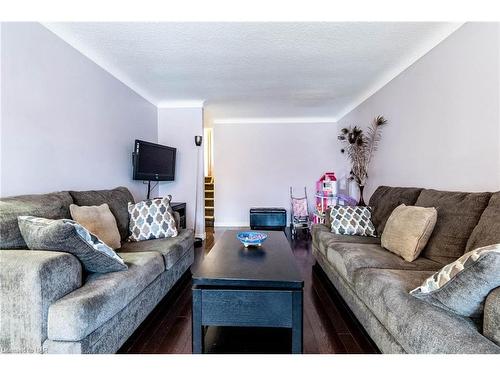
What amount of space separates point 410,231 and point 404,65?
206cm

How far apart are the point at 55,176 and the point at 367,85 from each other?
3.90m

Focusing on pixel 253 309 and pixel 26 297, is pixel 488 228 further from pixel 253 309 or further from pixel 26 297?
pixel 26 297

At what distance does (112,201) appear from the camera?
270cm

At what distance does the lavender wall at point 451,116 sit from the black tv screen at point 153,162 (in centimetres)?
312

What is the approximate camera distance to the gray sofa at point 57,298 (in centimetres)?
122

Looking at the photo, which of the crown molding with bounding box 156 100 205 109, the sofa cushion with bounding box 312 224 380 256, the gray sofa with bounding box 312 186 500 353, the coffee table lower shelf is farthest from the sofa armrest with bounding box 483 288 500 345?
the crown molding with bounding box 156 100 205 109

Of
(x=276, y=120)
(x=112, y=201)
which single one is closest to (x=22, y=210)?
(x=112, y=201)

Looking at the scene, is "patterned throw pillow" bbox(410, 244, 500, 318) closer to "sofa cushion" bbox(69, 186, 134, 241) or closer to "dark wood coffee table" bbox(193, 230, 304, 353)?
"dark wood coffee table" bbox(193, 230, 304, 353)

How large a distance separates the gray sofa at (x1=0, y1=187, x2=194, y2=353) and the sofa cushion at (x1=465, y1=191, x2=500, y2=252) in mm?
2073

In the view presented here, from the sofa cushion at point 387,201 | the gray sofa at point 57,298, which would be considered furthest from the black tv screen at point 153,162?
the sofa cushion at point 387,201
